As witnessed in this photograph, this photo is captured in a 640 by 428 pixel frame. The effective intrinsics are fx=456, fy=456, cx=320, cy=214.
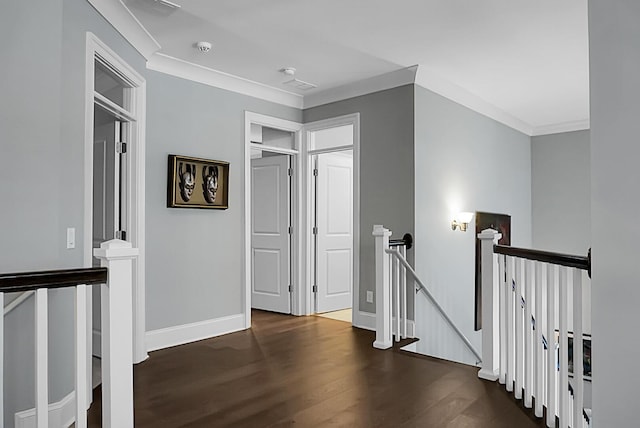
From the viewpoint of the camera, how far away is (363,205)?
4.97 m

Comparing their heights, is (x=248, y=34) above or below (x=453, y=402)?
above

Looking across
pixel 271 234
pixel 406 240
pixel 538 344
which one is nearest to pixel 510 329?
pixel 538 344

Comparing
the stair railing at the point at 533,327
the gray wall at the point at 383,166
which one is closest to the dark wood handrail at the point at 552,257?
the stair railing at the point at 533,327

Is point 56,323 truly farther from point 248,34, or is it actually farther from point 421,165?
point 421,165

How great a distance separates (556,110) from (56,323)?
249 inches

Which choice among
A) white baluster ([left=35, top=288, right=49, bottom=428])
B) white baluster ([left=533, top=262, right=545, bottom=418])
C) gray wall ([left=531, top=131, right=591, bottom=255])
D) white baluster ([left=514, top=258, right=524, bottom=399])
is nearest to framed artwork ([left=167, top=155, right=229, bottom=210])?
white baluster ([left=35, top=288, right=49, bottom=428])

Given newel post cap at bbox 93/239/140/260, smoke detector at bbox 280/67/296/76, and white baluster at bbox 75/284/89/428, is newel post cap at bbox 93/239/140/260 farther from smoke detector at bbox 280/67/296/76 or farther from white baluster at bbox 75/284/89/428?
smoke detector at bbox 280/67/296/76

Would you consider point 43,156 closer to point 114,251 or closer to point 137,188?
point 114,251

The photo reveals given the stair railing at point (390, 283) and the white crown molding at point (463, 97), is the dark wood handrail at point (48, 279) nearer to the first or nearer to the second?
the stair railing at point (390, 283)

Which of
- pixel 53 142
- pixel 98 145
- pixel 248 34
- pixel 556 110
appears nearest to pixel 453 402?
pixel 53 142

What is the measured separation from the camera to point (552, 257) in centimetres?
226

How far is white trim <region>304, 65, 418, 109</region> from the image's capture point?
15.0ft

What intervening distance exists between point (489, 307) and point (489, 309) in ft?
0.05

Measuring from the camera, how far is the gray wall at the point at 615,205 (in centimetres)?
140
